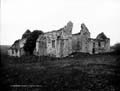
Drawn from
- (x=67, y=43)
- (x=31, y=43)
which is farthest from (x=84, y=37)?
(x=31, y=43)

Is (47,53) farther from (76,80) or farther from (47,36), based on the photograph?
(76,80)

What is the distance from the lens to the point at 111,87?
10234 millimetres

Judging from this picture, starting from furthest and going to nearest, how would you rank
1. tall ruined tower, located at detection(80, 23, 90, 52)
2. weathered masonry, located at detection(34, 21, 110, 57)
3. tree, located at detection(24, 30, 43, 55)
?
tree, located at detection(24, 30, 43, 55) < tall ruined tower, located at detection(80, 23, 90, 52) < weathered masonry, located at detection(34, 21, 110, 57)

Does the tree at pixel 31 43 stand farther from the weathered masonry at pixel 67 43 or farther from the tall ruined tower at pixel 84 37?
the tall ruined tower at pixel 84 37

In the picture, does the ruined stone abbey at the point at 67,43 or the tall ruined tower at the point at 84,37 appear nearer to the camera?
the ruined stone abbey at the point at 67,43

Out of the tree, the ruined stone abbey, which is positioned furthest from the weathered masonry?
the tree

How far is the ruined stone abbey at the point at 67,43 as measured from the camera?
31.9 meters

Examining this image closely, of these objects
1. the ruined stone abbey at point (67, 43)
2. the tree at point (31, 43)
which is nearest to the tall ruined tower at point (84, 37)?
the ruined stone abbey at point (67, 43)

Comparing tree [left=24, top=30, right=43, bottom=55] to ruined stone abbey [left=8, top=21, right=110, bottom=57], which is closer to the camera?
ruined stone abbey [left=8, top=21, right=110, bottom=57]

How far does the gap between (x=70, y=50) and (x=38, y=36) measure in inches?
447

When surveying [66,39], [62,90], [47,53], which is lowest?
[62,90]

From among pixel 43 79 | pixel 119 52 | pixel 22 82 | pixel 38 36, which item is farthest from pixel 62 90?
pixel 38 36

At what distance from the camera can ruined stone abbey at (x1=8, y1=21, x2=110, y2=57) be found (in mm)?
31922

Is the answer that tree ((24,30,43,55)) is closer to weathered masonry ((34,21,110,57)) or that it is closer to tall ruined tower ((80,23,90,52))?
weathered masonry ((34,21,110,57))
